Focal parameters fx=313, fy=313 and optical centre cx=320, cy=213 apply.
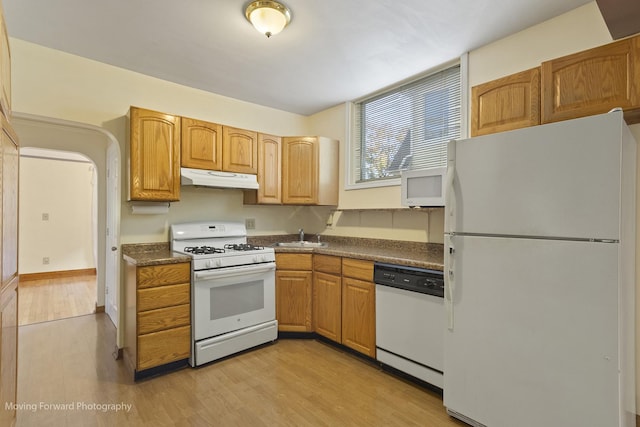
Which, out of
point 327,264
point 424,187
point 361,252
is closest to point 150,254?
point 327,264

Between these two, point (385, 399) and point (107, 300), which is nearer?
point (385, 399)

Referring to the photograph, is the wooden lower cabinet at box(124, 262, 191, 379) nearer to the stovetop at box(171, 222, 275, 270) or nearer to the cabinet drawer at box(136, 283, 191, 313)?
the cabinet drawer at box(136, 283, 191, 313)

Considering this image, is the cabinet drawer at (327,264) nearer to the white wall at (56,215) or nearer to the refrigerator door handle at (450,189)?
the refrigerator door handle at (450,189)

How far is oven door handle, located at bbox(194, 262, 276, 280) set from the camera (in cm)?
261

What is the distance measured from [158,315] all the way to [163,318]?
0.15 ft

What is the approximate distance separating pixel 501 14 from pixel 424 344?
7.56 ft

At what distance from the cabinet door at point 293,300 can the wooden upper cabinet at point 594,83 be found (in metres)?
2.38

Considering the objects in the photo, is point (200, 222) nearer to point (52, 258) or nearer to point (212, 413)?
point (212, 413)

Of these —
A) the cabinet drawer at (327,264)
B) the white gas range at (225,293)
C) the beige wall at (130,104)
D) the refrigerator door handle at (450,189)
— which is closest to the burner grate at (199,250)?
the white gas range at (225,293)

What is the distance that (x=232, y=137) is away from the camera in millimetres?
3230

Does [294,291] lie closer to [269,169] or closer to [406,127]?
[269,169]

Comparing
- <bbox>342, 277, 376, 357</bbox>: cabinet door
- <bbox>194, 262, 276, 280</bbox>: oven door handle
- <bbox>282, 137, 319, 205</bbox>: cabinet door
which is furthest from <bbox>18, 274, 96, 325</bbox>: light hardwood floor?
<bbox>342, 277, 376, 357</bbox>: cabinet door

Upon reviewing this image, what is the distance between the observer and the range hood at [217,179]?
9.43 ft

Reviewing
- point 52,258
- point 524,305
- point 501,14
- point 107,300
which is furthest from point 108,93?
point 52,258
